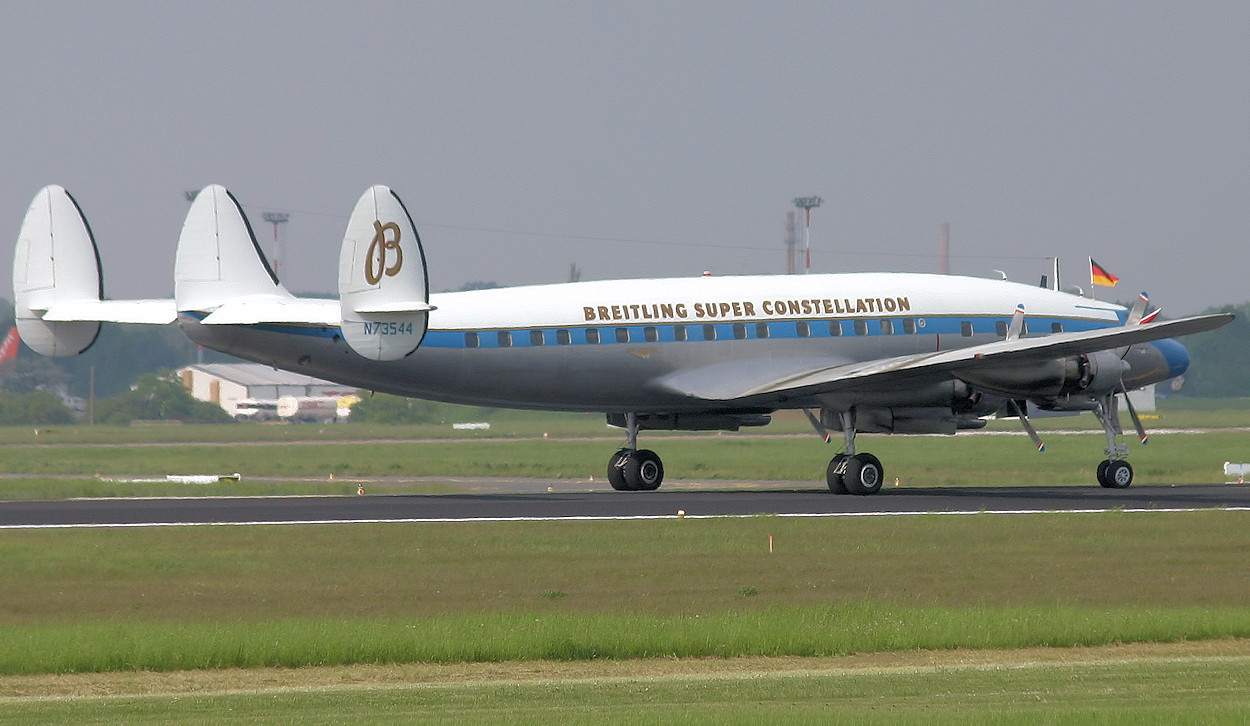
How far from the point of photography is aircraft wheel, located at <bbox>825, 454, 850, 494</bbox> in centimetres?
3697

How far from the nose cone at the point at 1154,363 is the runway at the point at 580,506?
117 inches

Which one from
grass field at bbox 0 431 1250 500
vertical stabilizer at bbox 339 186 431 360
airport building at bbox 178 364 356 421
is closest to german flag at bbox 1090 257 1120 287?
grass field at bbox 0 431 1250 500

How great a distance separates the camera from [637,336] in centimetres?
3762

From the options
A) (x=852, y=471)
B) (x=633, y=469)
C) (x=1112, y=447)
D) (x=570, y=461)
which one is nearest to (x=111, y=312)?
(x=633, y=469)

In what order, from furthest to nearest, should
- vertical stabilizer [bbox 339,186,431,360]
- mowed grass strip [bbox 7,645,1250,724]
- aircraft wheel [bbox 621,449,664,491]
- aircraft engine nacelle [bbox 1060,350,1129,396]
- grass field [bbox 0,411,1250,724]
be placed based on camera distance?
1. aircraft wheel [bbox 621,449,664,491]
2. aircraft engine nacelle [bbox 1060,350,1129,396]
3. vertical stabilizer [bbox 339,186,431,360]
4. grass field [bbox 0,411,1250,724]
5. mowed grass strip [bbox 7,645,1250,724]

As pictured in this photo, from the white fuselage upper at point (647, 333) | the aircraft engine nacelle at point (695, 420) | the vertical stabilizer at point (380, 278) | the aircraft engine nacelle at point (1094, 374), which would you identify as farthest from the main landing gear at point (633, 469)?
the aircraft engine nacelle at point (1094, 374)

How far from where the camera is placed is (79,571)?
2467 cm

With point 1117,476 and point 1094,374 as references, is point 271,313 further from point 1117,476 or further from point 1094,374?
point 1117,476

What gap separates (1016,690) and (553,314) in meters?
21.3

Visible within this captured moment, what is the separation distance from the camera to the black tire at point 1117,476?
126 ft

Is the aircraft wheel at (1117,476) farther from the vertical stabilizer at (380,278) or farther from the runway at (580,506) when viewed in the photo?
the vertical stabilizer at (380,278)

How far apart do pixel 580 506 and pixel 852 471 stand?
699 cm

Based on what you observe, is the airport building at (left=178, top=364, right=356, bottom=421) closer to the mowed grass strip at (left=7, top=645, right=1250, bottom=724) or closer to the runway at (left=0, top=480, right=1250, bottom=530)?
the runway at (left=0, top=480, right=1250, bottom=530)

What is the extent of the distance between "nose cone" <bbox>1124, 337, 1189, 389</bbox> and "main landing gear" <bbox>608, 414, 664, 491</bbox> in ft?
39.9
